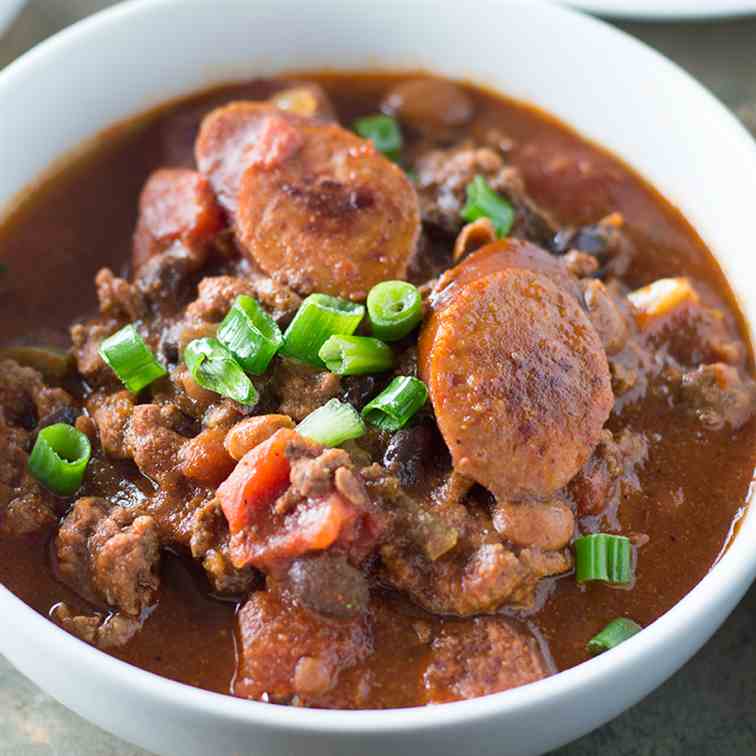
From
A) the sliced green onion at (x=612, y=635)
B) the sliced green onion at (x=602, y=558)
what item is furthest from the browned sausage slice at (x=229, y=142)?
the sliced green onion at (x=612, y=635)

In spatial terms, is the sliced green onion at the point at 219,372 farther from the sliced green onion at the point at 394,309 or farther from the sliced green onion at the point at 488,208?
the sliced green onion at the point at 488,208

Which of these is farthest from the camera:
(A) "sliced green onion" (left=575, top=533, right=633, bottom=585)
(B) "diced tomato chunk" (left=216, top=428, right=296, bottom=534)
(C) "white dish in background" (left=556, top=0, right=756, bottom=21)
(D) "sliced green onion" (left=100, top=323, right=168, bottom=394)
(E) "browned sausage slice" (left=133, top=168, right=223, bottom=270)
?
(C) "white dish in background" (left=556, top=0, right=756, bottom=21)

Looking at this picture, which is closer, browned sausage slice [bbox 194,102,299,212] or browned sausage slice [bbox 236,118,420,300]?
browned sausage slice [bbox 236,118,420,300]

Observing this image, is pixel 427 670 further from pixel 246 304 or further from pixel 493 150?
pixel 493 150

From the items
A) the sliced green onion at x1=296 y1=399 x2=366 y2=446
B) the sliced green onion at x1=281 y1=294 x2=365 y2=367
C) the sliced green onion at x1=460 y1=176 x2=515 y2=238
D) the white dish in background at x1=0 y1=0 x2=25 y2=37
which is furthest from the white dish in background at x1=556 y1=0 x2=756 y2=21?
the sliced green onion at x1=296 y1=399 x2=366 y2=446

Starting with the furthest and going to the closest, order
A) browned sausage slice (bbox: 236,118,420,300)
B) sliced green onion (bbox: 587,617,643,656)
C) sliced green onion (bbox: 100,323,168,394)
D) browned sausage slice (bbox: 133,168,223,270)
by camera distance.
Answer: browned sausage slice (bbox: 133,168,223,270), browned sausage slice (bbox: 236,118,420,300), sliced green onion (bbox: 100,323,168,394), sliced green onion (bbox: 587,617,643,656)

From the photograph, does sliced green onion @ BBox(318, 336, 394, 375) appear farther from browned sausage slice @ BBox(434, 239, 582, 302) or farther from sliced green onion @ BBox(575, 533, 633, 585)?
sliced green onion @ BBox(575, 533, 633, 585)
